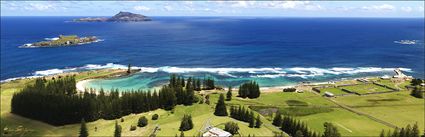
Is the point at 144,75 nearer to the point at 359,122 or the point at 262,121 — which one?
the point at 262,121

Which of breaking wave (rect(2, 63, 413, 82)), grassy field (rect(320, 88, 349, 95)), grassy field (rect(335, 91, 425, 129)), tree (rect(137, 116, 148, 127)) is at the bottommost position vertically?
tree (rect(137, 116, 148, 127))

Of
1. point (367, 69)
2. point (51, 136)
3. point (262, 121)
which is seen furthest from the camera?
point (367, 69)

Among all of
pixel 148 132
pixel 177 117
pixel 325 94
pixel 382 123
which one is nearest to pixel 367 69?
pixel 325 94

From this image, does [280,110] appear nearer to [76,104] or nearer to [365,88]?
[365,88]

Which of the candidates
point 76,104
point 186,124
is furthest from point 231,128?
point 76,104

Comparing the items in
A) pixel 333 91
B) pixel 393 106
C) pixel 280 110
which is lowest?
pixel 280 110

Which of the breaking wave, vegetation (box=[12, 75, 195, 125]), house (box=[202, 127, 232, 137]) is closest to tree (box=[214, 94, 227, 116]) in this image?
vegetation (box=[12, 75, 195, 125])

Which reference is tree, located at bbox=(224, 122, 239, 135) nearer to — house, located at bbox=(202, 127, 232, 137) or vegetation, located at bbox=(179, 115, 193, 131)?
house, located at bbox=(202, 127, 232, 137)

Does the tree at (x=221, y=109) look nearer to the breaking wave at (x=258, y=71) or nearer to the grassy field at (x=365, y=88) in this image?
the grassy field at (x=365, y=88)
